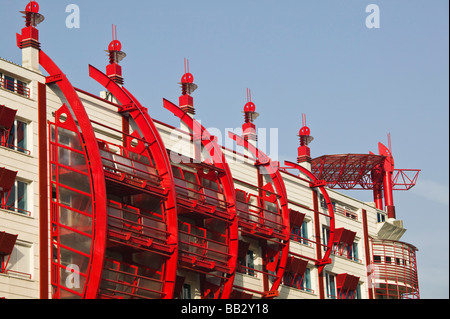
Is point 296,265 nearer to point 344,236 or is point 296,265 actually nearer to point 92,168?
point 344,236

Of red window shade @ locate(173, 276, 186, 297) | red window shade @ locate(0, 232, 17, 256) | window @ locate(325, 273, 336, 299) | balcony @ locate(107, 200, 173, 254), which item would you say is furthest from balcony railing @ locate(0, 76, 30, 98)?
window @ locate(325, 273, 336, 299)

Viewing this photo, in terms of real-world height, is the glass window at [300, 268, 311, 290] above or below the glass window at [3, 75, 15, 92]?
below

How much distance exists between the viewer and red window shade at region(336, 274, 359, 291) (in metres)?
72.8

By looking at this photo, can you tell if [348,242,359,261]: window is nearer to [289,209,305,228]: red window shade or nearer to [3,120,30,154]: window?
[289,209,305,228]: red window shade

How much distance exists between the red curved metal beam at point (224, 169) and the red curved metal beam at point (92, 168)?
410 inches

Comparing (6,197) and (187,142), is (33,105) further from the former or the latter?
(187,142)

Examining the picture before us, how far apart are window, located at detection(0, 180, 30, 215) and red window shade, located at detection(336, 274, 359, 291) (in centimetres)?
3076

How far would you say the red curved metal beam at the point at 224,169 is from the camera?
192 feet

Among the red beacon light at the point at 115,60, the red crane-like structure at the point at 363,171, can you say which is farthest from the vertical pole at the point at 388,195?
the red beacon light at the point at 115,60

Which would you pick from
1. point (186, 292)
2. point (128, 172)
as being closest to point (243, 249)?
point (186, 292)

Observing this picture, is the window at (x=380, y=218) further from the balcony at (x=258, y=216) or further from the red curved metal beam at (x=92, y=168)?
the red curved metal beam at (x=92, y=168)

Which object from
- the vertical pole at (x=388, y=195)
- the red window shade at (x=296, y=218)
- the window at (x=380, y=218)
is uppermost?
the vertical pole at (x=388, y=195)

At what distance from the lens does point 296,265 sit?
67.7 m
